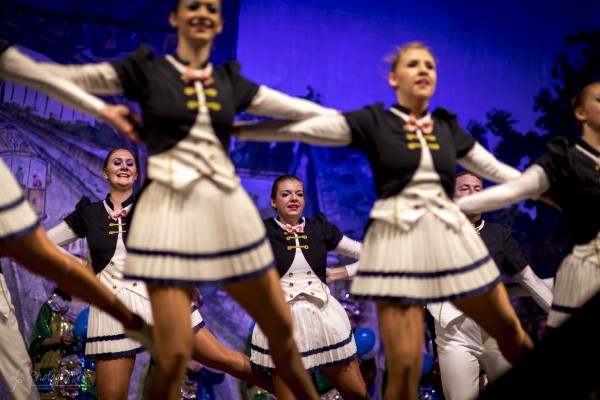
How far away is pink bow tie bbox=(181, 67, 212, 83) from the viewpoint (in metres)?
3.03

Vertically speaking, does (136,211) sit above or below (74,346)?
above

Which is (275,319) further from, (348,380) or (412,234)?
(348,380)

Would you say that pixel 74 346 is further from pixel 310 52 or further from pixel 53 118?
pixel 310 52

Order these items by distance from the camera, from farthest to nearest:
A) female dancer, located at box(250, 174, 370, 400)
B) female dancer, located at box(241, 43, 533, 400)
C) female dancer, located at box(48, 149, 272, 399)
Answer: female dancer, located at box(250, 174, 370, 400) → female dancer, located at box(48, 149, 272, 399) → female dancer, located at box(241, 43, 533, 400)

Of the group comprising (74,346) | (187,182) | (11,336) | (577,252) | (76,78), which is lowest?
(74,346)

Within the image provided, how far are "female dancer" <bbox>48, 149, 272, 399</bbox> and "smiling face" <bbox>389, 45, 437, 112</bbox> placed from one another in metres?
2.06

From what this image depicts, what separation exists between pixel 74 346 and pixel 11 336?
138 centimetres

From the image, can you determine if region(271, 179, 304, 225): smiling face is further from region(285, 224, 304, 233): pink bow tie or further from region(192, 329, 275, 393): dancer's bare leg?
region(192, 329, 275, 393): dancer's bare leg

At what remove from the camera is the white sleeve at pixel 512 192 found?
348 centimetres

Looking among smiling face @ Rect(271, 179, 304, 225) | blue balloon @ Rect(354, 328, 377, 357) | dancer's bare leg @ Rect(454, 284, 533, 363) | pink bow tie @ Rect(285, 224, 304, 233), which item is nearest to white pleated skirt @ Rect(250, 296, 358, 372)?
pink bow tie @ Rect(285, 224, 304, 233)

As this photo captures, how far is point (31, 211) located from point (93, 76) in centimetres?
62

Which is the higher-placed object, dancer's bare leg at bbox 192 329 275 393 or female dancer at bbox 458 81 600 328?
female dancer at bbox 458 81 600 328

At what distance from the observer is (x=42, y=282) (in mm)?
6465

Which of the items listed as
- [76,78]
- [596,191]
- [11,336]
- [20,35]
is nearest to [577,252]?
[596,191]
